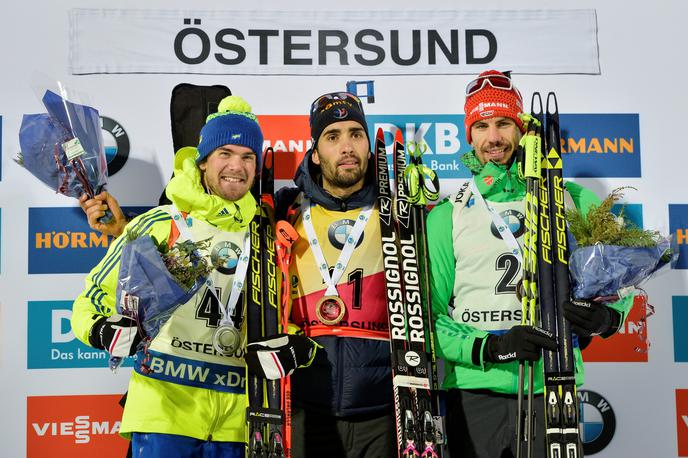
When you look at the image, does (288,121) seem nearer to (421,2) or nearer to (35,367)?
(421,2)

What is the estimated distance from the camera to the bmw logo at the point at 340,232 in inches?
145

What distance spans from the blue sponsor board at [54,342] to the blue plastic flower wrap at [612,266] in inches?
98.2

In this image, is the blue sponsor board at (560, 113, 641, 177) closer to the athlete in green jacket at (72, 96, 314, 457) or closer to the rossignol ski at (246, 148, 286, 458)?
the rossignol ski at (246, 148, 286, 458)

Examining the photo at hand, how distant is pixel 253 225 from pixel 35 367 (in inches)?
61.4

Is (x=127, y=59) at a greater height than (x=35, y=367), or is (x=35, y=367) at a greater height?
(x=127, y=59)

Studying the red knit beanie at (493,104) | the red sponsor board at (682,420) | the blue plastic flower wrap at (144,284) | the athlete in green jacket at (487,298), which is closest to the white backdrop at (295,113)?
the red sponsor board at (682,420)

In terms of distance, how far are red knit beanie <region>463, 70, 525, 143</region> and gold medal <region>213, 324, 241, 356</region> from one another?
4.81ft

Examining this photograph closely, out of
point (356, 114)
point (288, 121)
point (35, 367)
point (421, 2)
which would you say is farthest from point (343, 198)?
point (35, 367)

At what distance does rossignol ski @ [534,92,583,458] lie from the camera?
3389mm

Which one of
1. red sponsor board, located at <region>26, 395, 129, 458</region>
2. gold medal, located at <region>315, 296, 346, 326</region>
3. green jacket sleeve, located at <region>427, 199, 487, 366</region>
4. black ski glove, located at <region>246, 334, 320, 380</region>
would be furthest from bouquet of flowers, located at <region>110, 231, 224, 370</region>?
red sponsor board, located at <region>26, 395, 129, 458</region>

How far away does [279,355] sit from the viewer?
11.0 ft

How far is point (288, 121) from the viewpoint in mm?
4531

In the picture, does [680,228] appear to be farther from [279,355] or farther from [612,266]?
[279,355]

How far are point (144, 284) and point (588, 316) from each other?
1.75m
